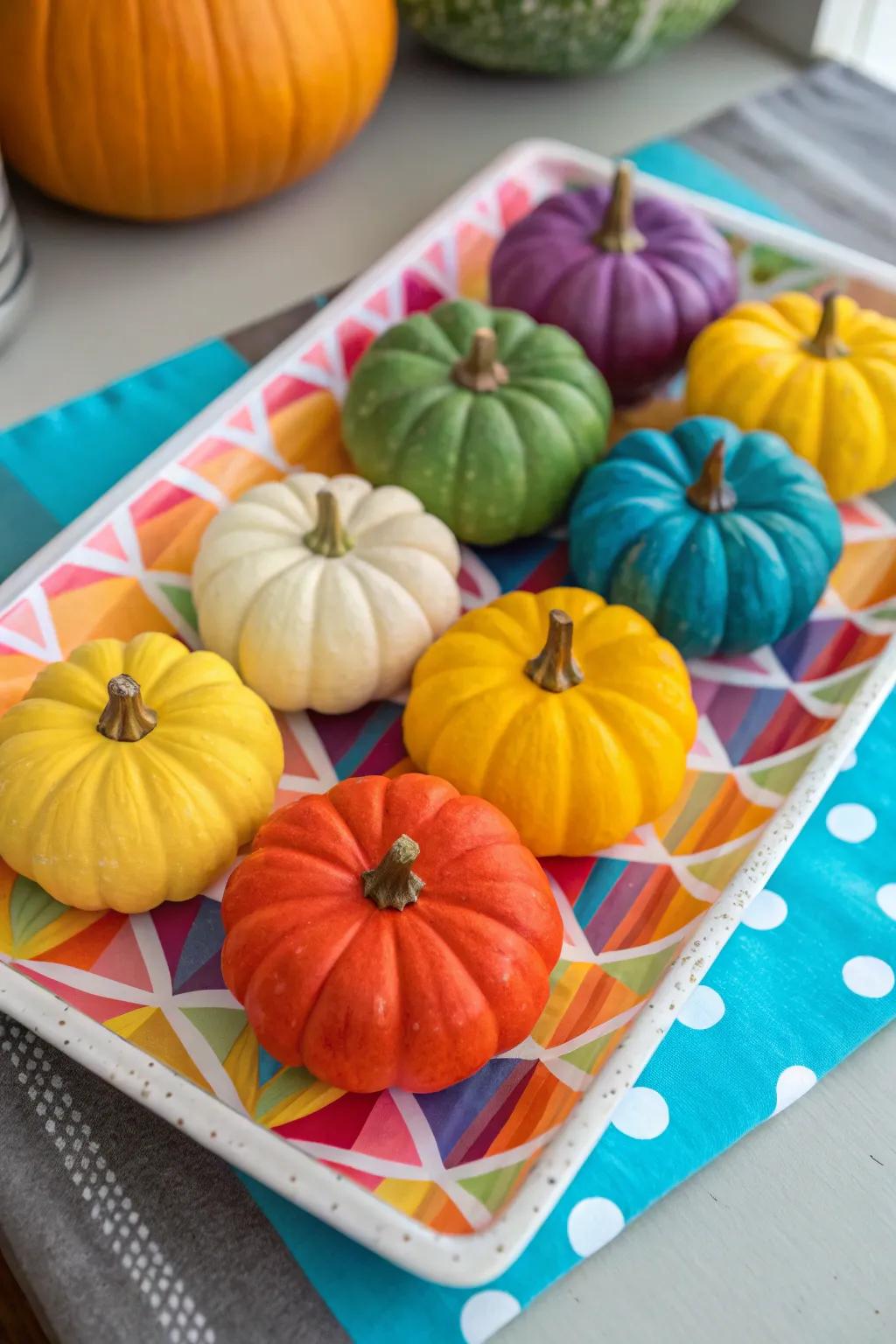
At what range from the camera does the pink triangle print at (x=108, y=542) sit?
1.23m

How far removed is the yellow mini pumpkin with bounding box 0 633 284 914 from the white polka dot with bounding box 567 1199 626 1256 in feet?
1.21

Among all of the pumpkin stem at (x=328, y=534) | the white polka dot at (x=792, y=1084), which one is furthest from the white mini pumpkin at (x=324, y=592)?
the white polka dot at (x=792, y=1084)

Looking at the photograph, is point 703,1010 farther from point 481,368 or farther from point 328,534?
point 481,368

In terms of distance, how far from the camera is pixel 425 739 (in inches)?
44.2

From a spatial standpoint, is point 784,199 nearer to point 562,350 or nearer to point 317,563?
point 562,350

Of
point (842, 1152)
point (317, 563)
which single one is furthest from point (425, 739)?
point (842, 1152)

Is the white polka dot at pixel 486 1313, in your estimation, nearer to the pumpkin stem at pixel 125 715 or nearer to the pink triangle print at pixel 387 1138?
the pink triangle print at pixel 387 1138

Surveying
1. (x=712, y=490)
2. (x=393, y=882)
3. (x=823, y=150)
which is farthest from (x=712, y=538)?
(x=823, y=150)

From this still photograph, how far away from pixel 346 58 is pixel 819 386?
0.68 metres

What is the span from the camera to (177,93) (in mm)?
1438

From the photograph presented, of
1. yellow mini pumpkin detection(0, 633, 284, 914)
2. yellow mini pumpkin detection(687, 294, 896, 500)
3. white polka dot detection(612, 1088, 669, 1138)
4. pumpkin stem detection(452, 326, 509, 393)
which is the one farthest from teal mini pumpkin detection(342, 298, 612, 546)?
white polka dot detection(612, 1088, 669, 1138)

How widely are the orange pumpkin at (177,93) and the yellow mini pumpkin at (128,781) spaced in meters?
0.70

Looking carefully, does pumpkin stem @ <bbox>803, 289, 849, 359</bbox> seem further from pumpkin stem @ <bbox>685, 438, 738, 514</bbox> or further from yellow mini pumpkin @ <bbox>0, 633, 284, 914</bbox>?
yellow mini pumpkin @ <bbox>0, 633, 284, 914</bbox>

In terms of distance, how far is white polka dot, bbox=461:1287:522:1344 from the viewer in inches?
34.2
